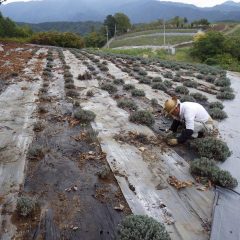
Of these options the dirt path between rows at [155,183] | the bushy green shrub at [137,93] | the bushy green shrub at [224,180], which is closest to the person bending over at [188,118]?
the dirt path between rows at [155,183]

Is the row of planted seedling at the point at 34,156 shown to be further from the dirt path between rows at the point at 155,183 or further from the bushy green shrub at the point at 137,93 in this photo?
the bushy green shrub at the point at 137,93

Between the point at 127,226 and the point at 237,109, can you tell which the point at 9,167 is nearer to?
the point at 127,226

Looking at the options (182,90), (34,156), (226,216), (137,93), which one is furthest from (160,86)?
(226,216)

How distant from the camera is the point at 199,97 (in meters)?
12.6

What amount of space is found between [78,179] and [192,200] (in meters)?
1.99

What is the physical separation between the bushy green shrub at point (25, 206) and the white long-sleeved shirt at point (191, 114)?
145 inches

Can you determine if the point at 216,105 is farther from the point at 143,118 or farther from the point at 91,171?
the point at 91,171

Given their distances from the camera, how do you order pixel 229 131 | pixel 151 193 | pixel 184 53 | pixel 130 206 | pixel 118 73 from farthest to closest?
1. pixel 184 53
2. pixel 118 73
3. pixel 229 131
4. pixel 151 193
5. pixel 130 206

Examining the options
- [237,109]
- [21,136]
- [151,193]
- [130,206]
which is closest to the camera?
[130,206]

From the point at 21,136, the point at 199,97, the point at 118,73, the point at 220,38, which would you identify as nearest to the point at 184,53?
the point at 220,38

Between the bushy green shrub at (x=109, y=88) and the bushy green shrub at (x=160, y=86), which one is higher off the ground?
the bushy green shrub at (x=109, y=88)

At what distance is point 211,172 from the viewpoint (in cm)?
621

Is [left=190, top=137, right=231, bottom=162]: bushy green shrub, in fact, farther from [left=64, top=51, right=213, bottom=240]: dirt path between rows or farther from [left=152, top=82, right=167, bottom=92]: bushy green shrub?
[left=152, top=82, right=167, bottom=92]: bushy green shrub

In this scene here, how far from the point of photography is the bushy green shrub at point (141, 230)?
14.3ft
